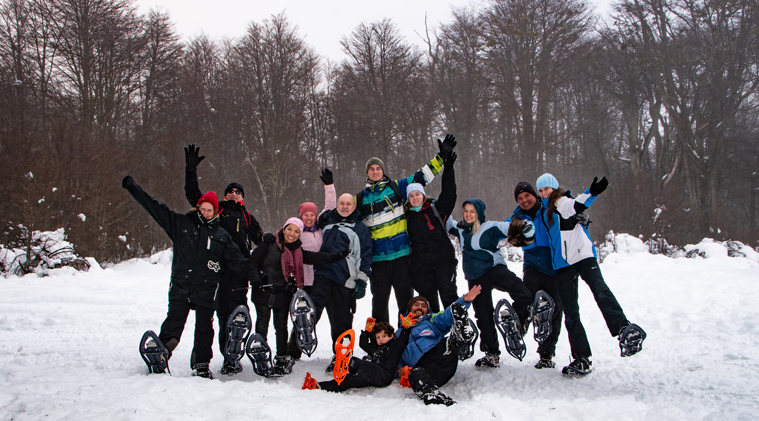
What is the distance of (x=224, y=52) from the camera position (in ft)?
92.9

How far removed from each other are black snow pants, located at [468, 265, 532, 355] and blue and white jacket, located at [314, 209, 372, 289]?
1.19 metres

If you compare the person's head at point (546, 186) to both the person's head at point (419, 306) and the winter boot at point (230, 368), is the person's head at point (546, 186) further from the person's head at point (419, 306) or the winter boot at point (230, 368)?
the winter boot at point (230, 368)

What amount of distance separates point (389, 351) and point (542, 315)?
1475 millimetres

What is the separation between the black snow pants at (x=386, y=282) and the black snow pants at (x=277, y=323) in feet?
3.12

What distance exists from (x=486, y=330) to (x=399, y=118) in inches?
728

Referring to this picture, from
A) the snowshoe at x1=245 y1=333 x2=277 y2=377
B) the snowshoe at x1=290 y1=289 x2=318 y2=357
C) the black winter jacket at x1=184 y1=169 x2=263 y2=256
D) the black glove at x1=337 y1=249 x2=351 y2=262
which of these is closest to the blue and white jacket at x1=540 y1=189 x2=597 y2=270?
the black glove at x1=337 y1=249 x2=351 y2=262

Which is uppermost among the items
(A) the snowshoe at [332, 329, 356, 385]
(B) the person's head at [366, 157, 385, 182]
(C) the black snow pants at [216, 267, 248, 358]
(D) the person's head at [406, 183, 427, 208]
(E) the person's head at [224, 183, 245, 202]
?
(B) the person's head at [366, 157, 385, 182]

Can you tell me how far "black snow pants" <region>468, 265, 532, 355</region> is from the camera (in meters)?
4.35

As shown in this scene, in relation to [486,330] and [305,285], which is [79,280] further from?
[486,330]

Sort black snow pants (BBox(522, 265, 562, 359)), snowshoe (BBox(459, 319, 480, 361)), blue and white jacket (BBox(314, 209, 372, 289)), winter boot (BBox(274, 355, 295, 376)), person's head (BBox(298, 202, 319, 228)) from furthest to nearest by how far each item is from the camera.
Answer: person's head (BBox(298, 202, 319, 228))
blue and white jacket (BBox(314, 209, 372, 289))
black snow pants (BBox(522, 265, 562, 359))
winter boot (BBox(274, 355, 295, 376))
snowshoe (BBox(459, 319, 480, 361))

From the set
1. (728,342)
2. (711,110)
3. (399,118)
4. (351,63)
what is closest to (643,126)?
(711,110)

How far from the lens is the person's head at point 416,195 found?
4730mm

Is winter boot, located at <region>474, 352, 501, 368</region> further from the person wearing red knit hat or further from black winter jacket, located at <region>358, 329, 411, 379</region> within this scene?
the person wearing red knit hat

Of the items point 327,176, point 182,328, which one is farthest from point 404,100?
point 182,328
